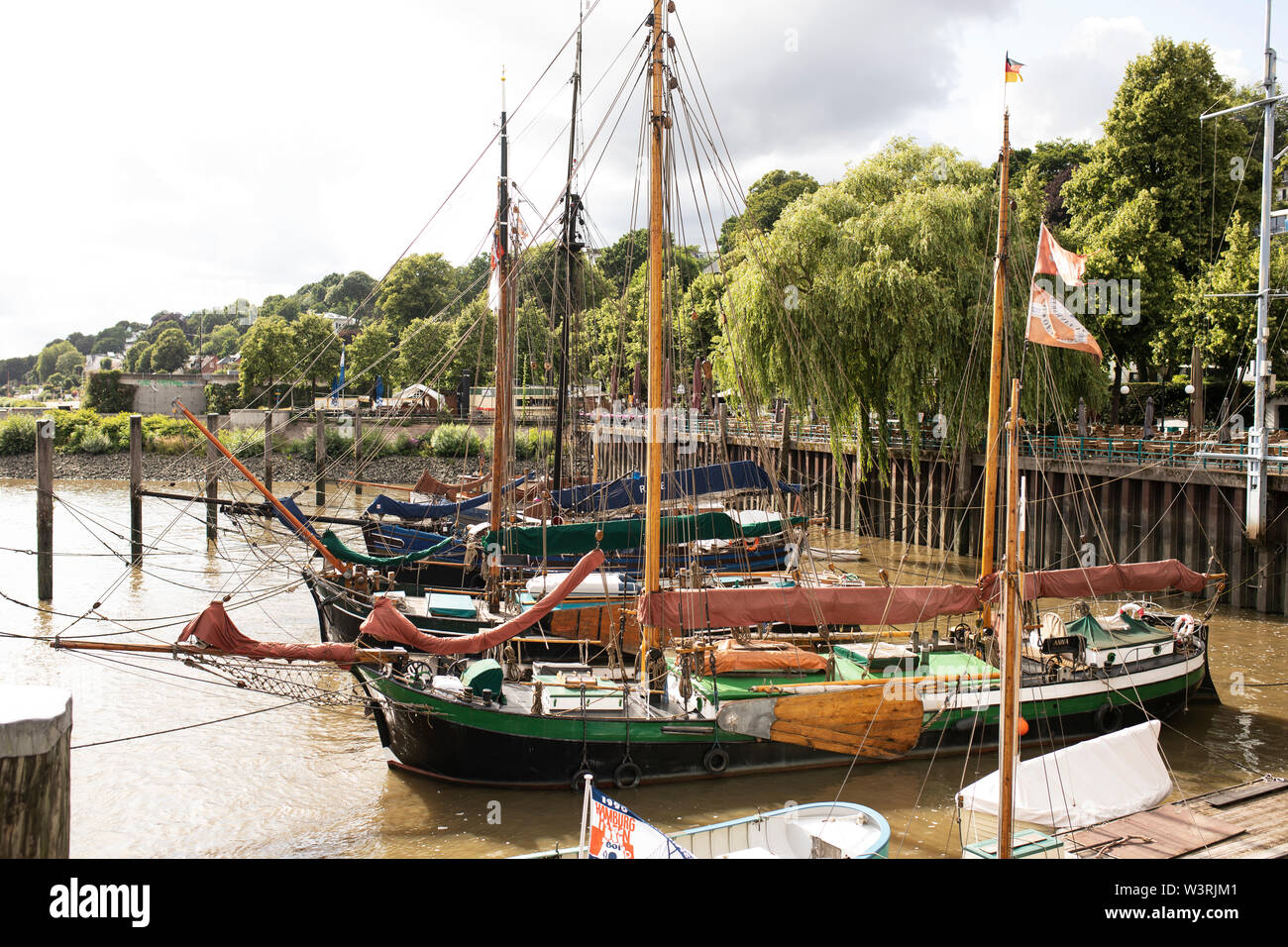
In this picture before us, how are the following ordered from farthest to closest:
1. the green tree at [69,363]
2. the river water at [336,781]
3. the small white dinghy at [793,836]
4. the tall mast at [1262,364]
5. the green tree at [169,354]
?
1. the green tree at [69,363]
2. the green tree at [169,354]
3. the tall mast at [1262,364]
4. the river water at [336,781]
5. the small white dinghy at [793,836]

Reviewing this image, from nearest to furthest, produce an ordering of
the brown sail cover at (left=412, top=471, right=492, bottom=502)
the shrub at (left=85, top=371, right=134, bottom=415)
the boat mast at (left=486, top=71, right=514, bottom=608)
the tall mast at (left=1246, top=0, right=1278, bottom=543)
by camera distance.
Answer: the boat mast at (left=486, top=71, right=514, bottom=608) < the tall mast at (left=1246, top=0, right=1278, bottom=543) < the brown sail cover at (left=412, top=471, right=492, bottom=502) < the shrub at (left=85, top=371, right=134, bottom=415)

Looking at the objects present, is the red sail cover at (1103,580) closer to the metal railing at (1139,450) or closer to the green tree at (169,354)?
the metal railing at (1139,450)

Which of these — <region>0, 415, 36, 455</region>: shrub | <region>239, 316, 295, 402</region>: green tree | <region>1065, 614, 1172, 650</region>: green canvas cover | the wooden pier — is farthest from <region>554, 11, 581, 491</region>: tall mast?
<region>0, 415, 36, 455</region>: shrub

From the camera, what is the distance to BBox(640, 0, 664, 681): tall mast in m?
14.4

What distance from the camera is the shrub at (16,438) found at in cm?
5959

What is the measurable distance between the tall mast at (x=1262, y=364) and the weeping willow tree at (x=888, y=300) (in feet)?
17.3

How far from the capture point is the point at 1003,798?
9016mm

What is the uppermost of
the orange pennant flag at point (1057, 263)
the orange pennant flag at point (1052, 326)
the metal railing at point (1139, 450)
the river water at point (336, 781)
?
the orange pennant flag at point (1057, 263)

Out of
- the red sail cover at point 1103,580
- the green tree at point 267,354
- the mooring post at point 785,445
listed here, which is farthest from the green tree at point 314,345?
the red sail cover at point 1103,580

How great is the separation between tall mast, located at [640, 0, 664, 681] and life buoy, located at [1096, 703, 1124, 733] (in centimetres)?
825

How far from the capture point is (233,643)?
13023mm

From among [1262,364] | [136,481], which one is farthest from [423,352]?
[1262,364]

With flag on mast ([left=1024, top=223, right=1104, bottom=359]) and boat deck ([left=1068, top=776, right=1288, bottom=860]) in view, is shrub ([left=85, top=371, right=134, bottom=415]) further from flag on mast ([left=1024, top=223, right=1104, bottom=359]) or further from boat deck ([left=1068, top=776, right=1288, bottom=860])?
boat deck ([left=1068, top=776, right=1288, bottom=860])
